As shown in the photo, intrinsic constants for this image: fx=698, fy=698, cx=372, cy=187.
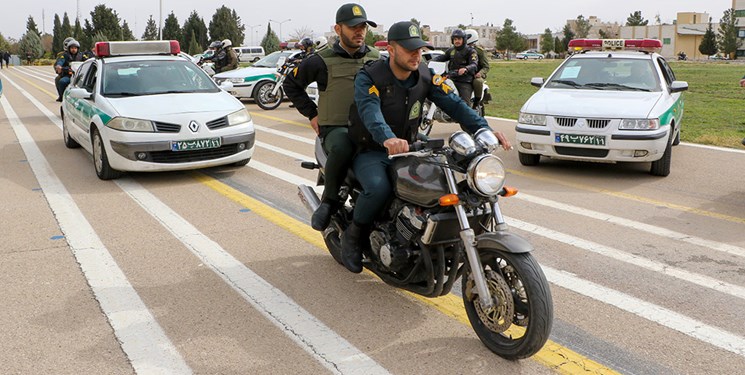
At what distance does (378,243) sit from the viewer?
438 cm

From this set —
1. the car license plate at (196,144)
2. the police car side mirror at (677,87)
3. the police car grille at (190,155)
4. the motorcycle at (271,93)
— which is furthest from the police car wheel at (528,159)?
the motorcycle at (271,93)

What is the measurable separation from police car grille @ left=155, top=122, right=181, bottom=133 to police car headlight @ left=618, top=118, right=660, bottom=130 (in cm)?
539

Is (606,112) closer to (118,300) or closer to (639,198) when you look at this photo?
(639,198)

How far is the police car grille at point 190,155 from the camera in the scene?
852 centimetres

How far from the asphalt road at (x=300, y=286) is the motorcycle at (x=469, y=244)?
236mm

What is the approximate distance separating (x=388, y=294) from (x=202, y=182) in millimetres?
4589

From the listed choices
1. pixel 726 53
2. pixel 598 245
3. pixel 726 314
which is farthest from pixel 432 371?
pixel 726 53

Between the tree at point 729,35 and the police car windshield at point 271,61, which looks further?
the tree at point 729,35

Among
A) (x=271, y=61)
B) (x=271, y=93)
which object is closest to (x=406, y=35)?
(x=271, y=93)

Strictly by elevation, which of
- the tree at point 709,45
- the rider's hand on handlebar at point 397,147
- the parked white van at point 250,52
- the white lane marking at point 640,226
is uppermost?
the tree at point 709,45

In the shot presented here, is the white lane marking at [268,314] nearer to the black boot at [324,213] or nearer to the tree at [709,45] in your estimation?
the black boot at [324,213]

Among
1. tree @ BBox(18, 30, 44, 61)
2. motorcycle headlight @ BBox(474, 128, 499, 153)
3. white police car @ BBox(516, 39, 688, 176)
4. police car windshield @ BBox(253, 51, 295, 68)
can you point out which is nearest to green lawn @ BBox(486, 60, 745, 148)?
white police car @ BBox(516, 39, 688, 176)

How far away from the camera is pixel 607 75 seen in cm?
988

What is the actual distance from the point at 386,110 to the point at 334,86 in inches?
37.9
